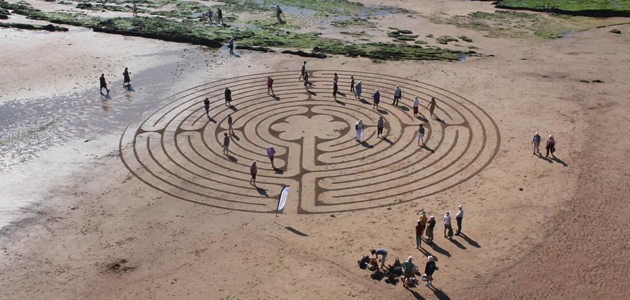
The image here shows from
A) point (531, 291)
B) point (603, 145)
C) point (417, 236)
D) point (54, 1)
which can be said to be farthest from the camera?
point (54, 1)

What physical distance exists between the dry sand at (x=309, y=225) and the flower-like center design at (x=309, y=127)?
5880 mm

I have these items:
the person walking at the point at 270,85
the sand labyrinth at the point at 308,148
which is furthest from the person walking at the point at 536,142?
the person walking at the point at 270,85

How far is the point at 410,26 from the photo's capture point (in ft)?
231

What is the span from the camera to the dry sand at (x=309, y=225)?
23922mm

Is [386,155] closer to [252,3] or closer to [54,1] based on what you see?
[252,3]

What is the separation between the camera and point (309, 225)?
94.1 ft

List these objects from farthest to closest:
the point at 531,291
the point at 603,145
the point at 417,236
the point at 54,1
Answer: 1. the point at 54,1
2. the point at 603,145
3. the point at 417,236
4. the point at 531,291

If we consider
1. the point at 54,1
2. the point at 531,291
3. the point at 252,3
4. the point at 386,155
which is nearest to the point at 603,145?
the point at 386,155

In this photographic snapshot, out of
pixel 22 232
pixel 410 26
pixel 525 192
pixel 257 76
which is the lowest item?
pixel 22 232

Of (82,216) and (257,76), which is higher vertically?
(257,76)

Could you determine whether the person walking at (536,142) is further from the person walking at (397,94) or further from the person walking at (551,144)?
the person walking at (397,94)

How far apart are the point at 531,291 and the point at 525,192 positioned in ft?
28.0

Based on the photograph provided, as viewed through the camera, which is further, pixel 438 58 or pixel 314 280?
pixel 438 58

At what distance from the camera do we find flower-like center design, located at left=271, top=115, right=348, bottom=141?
128 ft
